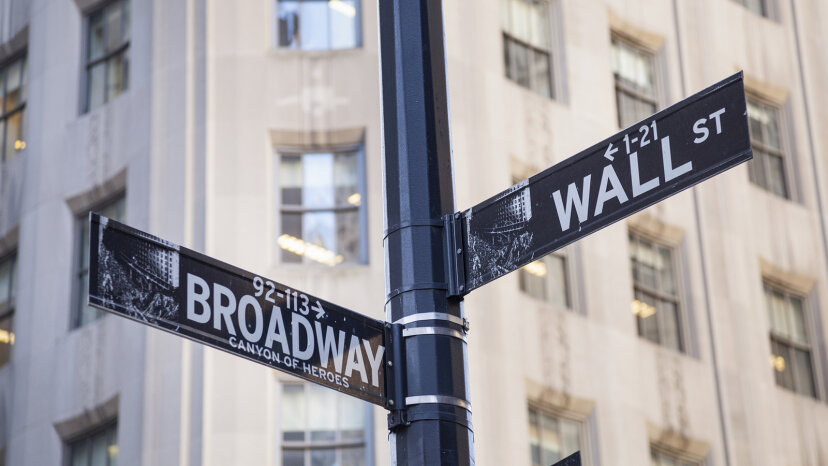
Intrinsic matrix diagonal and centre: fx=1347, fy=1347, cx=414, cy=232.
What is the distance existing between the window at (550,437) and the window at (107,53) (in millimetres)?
6836

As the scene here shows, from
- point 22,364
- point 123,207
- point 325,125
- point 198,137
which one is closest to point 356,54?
point 325,125

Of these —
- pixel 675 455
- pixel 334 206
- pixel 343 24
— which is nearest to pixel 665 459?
pixel 675 455

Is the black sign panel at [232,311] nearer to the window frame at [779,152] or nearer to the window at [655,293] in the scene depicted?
the window at [655,293]

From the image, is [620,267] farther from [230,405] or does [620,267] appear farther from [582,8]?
[230,405]

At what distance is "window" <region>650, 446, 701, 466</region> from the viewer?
1758 centimetres

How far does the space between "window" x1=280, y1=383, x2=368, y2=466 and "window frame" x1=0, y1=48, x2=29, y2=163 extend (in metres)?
6.32

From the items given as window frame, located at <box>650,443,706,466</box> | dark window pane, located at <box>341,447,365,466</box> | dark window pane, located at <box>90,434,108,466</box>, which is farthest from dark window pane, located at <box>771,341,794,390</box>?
dark window pane, located at <box>90,434,108,466</box>

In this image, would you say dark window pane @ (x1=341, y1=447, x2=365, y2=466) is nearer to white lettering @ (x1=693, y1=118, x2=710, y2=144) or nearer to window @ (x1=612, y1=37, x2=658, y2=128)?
window @ (x1=612, y1=37, x2=658, y2=128)

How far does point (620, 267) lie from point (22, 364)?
7.91 meters

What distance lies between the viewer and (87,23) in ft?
61.2

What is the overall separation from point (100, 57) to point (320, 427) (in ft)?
21.0

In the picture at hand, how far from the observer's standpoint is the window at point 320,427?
1484 centimetres

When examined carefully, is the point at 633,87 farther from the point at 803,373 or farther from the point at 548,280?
the point at 803,373

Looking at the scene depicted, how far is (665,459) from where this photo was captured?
17766 millimetres
